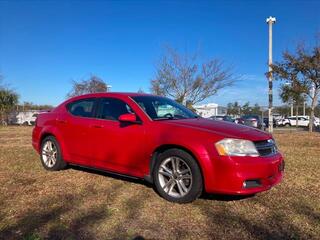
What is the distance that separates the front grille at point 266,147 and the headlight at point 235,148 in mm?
115

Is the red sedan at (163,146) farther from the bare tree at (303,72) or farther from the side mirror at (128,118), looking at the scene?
the bare tree at (303,72)

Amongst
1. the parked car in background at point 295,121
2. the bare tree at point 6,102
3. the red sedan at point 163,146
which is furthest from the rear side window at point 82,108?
the parked car in background at point 295,121

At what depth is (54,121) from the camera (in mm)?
6988

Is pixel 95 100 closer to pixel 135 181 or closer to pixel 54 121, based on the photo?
pixel 54 121

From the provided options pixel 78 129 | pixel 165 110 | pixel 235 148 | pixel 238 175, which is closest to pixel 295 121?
pixel 165 110

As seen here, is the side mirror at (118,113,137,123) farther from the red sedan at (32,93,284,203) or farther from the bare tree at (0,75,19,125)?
the bare tree at (0,75,19,125)

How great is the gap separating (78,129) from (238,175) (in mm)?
3045

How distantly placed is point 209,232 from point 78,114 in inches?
141

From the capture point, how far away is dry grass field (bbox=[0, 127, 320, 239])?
3.88 m

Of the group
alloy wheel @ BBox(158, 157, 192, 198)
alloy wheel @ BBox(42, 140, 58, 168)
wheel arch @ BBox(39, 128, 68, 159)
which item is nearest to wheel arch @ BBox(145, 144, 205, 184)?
alloy wheel @ BBox(158, 157, 192, 198)

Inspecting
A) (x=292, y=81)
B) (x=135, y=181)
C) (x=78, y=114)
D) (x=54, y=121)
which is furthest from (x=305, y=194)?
(x=292, y=81)

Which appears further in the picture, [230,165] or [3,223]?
[230,165]

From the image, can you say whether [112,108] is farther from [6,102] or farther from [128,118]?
[6,102]

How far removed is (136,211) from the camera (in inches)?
179
